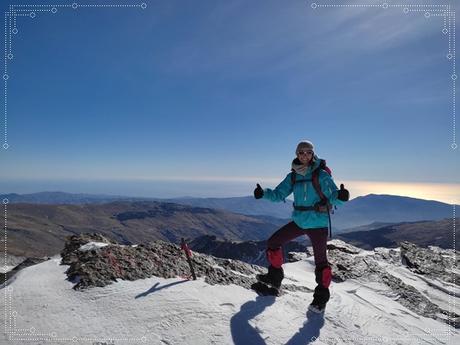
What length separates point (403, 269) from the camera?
60.7 ft

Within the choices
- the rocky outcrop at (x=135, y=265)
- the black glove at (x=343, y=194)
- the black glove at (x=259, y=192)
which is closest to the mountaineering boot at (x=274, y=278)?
the rocky outcrop at (x=135, y=265)

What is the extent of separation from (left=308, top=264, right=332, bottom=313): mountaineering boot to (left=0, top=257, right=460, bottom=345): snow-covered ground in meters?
0.26

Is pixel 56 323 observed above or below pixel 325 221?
below

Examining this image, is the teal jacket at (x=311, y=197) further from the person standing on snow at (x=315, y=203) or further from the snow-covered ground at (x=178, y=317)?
the snow-covered ground at (x=178, y=317)

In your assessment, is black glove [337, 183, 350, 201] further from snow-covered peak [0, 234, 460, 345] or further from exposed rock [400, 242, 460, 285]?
exposed rock [400, 242, 460, 285]

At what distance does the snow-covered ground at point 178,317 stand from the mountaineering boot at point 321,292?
26 cm

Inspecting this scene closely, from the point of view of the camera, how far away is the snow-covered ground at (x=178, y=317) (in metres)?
6.55

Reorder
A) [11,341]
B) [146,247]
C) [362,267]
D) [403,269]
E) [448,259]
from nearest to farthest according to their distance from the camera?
[11,341]
[146,247]
[362,267]
[403,269]
[448,259]

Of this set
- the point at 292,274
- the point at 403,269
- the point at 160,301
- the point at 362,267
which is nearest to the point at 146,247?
the point at 160,301

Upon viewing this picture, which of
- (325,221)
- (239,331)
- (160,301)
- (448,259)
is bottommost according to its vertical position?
(448,259)

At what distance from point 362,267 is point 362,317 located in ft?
24.7

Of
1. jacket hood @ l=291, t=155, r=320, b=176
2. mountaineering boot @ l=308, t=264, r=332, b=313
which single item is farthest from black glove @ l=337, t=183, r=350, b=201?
mountaineering boot @ l=308, t=264, r=332, b=313

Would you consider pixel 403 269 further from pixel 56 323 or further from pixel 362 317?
pixel 56 323

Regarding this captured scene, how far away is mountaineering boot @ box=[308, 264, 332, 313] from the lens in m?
9.21
